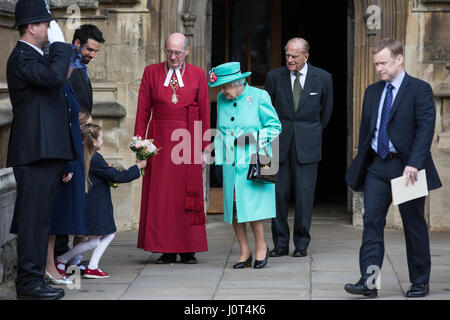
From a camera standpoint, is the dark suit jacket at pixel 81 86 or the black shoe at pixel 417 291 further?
the dark suit jacket at pixel 81 86

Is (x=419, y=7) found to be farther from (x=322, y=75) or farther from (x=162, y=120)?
(x=162, y=120)

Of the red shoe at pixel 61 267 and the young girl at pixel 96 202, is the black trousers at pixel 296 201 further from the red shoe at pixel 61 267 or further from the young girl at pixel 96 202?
the red shoe at pixel 61 267

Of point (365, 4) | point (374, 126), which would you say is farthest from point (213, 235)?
point (374, 126)

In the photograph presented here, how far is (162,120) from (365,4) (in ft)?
10.7

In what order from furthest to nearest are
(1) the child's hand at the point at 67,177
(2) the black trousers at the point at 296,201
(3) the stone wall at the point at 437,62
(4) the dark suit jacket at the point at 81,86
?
(3) the stone wall at the point at 437,62 → (2) the black trousers at the point at 296,201 → (4) the dark suit jacket at the point at 81,86 → (1) the child's hand at the point at 67,177

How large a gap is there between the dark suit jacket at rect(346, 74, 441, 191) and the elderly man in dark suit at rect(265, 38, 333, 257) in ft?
6.55

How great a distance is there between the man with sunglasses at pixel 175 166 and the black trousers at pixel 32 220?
1.66 metres

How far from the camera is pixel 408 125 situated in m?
6.29

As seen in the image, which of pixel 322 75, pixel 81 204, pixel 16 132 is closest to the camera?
pixel 16 132

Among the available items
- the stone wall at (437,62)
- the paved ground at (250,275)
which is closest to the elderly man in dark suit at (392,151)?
the paved ground at (250,275)

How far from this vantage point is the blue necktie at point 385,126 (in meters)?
6.32

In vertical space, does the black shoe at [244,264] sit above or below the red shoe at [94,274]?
above

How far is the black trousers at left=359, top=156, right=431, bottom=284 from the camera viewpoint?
20.7 ft

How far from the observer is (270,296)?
6453 millimetres
